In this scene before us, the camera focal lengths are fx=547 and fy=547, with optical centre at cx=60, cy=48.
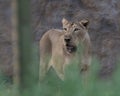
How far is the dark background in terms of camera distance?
10.2 metres

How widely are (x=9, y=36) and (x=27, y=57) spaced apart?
23.5 feet

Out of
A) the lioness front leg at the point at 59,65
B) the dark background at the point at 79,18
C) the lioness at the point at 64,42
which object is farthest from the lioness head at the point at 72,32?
the dark background at the point at 79,18

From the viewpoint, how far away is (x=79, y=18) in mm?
10547

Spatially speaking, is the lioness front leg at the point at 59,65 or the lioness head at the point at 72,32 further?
the lioness head at the point at 72,32

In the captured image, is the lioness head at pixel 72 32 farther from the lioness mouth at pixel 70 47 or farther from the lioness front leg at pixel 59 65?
the lioness front leg at pixel 59 65

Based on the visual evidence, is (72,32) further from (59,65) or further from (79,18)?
(59,65)

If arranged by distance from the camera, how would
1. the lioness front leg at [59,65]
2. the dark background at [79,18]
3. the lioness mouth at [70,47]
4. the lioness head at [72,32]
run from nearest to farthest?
the lioness front leg at [59,65] < the lioness mouth at [70,47] < the lioness head at [72,32] < the dark background at [79,18]

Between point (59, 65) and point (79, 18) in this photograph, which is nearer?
point (59, 65)

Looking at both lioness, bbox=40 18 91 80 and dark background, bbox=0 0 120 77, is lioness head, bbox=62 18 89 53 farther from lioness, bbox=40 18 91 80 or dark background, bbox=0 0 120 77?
dark background, bbox=0 0 120 77

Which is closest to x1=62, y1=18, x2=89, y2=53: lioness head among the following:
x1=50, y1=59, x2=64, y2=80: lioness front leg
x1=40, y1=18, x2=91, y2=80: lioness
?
x1=40, y1=18, x2=91, y2=80: lioness

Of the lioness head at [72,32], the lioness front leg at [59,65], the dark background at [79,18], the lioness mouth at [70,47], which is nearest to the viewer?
the lioness front leg at [59,65]

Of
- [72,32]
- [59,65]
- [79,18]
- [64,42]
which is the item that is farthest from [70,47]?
[79,18]

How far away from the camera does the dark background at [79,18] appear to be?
10234 mm

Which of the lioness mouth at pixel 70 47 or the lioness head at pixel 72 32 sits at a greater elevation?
the lioness head at pixel 72 32
